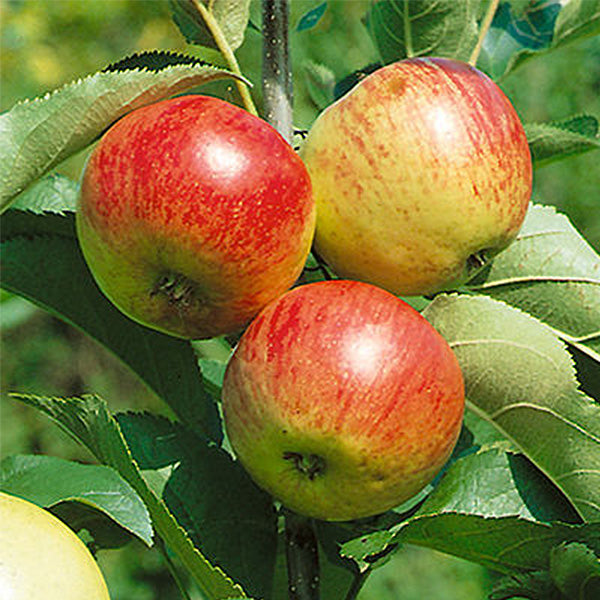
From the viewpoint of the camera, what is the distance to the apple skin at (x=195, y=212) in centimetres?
69

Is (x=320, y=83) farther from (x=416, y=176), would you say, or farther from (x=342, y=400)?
(x=342, y=400)

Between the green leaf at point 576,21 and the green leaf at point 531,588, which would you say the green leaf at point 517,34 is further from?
the green leaf at point 531,588

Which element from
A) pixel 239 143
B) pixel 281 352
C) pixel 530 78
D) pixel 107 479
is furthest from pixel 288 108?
pixel 530 78

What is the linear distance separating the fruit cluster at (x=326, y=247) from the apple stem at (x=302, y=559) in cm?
6

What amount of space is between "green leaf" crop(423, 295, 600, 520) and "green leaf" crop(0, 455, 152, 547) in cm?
29

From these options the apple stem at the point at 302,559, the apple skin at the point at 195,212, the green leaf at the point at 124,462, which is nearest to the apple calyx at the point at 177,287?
the apple skin at the point at 195,212

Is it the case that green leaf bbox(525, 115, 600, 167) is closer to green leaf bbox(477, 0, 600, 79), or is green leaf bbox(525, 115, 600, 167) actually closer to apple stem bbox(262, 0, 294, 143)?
green leaf bbox(477, 0, 600, 79)

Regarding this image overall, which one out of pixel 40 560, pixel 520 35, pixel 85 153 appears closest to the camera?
pixel 40 560

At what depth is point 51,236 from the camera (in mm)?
851

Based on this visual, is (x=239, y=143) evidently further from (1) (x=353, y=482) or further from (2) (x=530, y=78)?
(2) (x=530, y=78)

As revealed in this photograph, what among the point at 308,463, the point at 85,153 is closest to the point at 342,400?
the point at 308,463

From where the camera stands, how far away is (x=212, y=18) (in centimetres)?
85

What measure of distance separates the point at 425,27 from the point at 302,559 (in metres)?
0.52

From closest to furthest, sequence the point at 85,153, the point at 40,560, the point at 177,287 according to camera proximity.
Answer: the point at 40,560, the point at 177,287, the point at 85,153
